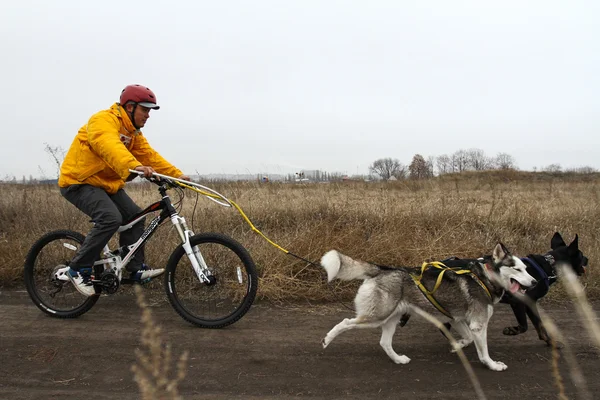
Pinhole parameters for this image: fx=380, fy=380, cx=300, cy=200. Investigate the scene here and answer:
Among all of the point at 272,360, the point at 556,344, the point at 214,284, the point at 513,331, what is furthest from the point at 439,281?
the point at 214,284

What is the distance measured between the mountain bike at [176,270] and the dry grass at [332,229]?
24.9 inches

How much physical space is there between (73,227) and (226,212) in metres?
2.89

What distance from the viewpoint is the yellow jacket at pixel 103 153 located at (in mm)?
3830

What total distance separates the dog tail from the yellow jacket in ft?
6.96

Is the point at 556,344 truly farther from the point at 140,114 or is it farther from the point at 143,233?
the point at 140,114

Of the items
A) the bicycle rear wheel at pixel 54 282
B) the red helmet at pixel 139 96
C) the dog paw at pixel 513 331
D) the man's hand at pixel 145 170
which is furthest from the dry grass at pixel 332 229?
the red helmet at pixel 139 96

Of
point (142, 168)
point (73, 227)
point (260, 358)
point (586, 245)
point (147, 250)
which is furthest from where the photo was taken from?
point (73, 227)

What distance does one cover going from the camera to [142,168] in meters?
3.84

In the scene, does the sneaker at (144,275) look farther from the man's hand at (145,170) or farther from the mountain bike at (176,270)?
the man's hand at (145,170)

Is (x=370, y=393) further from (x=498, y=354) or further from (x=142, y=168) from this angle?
(x=142, y=168)

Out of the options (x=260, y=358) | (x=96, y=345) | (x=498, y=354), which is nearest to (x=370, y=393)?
(x=260, y=358)

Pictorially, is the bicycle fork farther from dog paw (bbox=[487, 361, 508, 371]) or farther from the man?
dog paw (bbox=[487, 361, 508, 371])

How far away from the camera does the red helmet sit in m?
4.20

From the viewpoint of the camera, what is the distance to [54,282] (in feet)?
14.6
